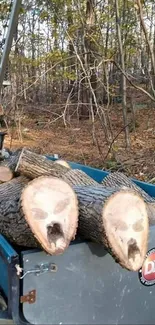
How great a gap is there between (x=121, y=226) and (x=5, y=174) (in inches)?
66.1

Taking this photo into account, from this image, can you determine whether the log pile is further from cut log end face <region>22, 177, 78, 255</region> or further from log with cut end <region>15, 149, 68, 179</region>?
log with cut end <region>15, 149, 68, 179</region>

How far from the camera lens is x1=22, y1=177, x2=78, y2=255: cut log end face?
5.80 ft

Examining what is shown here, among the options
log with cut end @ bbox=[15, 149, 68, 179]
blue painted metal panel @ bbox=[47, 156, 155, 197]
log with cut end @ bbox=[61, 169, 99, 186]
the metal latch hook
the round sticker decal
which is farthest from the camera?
blue painted metal panel @ bbox=[47, 156, 155, 197]

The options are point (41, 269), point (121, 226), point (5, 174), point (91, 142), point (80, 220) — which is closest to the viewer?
point (41, 269)

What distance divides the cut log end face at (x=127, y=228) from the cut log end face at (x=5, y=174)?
1.59 meters

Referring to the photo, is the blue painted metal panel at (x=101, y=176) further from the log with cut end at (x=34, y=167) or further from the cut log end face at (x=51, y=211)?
the cut log end face at (x=51, y=211)

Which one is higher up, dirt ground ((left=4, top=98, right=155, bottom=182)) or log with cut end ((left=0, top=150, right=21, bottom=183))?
log with cut end ((left=0, top=150, right=21, bottom=183))

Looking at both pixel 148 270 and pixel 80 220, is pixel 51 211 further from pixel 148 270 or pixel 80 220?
pixel 148 270

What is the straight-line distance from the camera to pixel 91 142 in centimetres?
1021

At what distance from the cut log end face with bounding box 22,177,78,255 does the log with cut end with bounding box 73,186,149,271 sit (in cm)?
12

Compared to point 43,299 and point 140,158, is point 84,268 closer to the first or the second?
point 43,299

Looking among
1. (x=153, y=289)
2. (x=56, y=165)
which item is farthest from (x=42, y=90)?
(x=153, y=289)

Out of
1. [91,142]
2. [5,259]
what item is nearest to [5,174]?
[5,259]

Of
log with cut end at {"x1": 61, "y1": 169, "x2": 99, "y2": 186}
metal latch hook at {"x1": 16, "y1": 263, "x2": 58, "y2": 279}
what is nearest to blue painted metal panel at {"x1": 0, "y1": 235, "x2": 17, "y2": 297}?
metal latch hook at {"x1": 16, "y1": 263, "x2": 58, "y2": 279}
